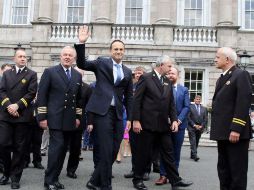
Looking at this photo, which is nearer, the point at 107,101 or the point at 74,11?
the point at 107,101

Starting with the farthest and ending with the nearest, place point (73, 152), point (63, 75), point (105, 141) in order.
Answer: point (73, 152) → point (63, 75) → point (105, 141)

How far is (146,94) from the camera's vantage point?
7.10 meters

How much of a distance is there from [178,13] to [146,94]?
626 inches

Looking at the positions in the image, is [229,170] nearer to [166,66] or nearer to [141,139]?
[141,139]

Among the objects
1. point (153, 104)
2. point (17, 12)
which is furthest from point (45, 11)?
point (153, 104)

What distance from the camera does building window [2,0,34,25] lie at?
23.3 m

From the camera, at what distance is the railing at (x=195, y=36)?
20.9m

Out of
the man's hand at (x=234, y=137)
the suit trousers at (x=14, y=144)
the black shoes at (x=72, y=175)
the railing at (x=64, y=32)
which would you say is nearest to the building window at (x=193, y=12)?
the railing at (x=64, y=32)

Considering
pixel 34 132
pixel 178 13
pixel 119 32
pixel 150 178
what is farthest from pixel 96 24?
pixel 150 178

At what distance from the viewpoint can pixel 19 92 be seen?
6977mm

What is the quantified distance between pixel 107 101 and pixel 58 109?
993 millimetres

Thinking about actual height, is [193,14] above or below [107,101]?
above

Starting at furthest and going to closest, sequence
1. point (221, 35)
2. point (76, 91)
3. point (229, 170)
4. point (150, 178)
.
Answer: point (221, 35) → point (150, 178) → point (76, 91) → point (229, 170)

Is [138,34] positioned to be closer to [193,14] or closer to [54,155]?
[193,14]
